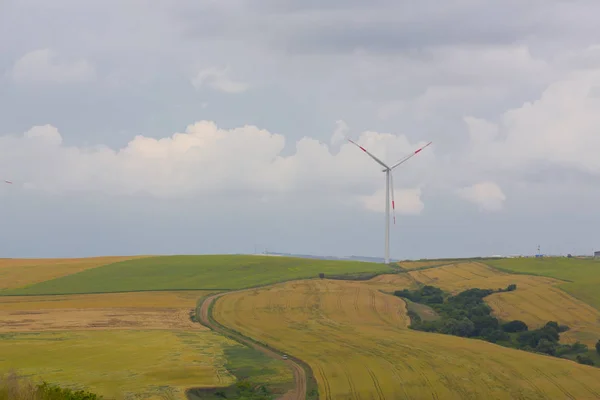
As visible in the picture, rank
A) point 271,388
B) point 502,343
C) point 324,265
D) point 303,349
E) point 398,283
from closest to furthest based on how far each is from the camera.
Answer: point 271,388 < point 303,349 < point 502,343 < point 398,283 < point 324,265

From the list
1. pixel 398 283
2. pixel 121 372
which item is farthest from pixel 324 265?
pixel 121 372

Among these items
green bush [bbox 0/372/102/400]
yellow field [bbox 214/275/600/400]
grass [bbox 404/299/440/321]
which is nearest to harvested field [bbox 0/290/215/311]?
yellow field [bbox 214/275/600/400]

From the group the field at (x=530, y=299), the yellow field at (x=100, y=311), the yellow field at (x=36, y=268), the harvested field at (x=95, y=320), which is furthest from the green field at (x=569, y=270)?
the yellow field at (x=36, y=268)

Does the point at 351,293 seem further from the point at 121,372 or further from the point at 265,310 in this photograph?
the point at 121,372

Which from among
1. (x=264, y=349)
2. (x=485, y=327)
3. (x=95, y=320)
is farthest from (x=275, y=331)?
(x=485, y=327)

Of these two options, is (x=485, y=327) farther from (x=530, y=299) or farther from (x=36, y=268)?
(x=36, y=268)

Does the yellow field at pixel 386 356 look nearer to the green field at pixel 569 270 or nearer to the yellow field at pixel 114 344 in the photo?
the yellow field at pixel 114 344
